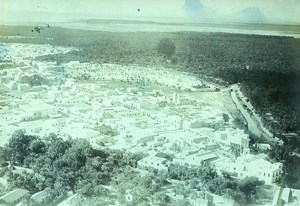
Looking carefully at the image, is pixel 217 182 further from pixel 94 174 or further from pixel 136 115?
pixel 94 174

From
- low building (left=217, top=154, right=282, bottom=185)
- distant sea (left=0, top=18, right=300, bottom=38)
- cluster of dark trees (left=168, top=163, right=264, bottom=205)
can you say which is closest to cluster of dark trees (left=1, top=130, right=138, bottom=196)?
cluster of dark trees (left=168, top=163, right=264, bottom=205)

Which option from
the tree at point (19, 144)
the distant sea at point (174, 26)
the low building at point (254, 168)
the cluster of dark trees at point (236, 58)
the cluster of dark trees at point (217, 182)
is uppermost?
the distant sea at point (174, 26)

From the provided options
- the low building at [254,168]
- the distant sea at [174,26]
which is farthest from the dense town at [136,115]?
the distant sea at [174,26]

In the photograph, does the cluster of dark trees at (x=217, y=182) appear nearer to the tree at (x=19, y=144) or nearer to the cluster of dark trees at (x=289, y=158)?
the cluster of dark trees at (x=289, y=158)

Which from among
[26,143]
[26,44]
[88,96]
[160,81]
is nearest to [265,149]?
[160,81]

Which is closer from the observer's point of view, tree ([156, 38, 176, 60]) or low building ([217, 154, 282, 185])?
low building ([217, 154, 282, 185])

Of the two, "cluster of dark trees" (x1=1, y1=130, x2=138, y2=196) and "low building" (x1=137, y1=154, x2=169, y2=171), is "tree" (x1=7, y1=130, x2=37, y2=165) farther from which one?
"low building" (x1=137, y1=154, x2=169, y2=171)
